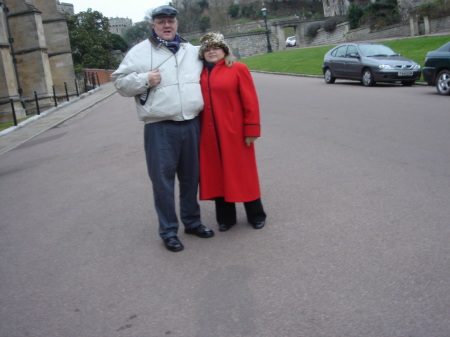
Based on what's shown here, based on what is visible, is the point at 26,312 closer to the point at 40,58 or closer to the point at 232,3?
the point at 40,58

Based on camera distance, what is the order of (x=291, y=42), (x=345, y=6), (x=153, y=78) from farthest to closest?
(x=291, y=42) < (x=345, y=6) < (x=153, y=78)

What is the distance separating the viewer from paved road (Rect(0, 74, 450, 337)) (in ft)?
11.0

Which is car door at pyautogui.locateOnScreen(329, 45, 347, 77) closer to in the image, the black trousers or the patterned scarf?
the black trousers

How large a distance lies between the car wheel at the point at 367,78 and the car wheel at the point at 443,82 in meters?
4.11

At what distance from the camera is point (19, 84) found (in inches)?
1276

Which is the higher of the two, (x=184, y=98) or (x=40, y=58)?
(x=40, y=58)

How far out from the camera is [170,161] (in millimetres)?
4664

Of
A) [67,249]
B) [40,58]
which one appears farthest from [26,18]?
[67,249]

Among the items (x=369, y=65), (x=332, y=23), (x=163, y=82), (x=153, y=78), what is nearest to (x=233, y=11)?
(x=332, y=23)

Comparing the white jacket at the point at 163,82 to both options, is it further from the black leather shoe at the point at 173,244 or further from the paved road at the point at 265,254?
the paved road at the point at 265,254

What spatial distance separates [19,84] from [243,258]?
31.3 meters

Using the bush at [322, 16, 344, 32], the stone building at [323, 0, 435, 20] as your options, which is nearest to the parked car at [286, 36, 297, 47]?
the stone building at [323, 0, 435, 20]

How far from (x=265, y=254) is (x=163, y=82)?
166 cm

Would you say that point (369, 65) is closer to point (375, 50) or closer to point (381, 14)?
point (375, 50)
